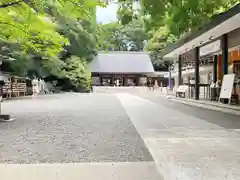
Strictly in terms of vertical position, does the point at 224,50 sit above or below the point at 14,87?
above

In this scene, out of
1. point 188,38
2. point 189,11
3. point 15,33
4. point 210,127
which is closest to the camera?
point 210,127

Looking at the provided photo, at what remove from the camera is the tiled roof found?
48662 millimetres

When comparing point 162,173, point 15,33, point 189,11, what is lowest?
point 162,173

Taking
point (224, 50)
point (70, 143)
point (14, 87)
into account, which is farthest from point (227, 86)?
point (14, 87)

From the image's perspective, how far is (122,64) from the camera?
165ft

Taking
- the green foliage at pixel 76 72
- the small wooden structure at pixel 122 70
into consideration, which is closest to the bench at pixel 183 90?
the green foliage at pixel 76 72

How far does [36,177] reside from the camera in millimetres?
3748

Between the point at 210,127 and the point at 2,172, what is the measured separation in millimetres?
4857

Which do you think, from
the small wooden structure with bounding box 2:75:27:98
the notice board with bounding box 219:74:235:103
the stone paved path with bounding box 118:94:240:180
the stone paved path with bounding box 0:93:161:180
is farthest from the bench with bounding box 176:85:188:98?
the stone paved path with bounding box 0:93:161:180

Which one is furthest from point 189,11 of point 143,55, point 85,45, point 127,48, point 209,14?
point 127,48

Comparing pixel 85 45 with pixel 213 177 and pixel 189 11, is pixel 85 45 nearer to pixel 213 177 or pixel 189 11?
pixel 189 11

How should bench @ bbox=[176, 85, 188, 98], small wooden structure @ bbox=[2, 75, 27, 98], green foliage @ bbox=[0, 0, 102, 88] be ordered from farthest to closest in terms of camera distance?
small wooden structure @ bbox=[2, 75, 27, 98] → bench @ bbox=[176, 85, 188, 98] → green foliage @ bbox=[0, 0, 102, 88]

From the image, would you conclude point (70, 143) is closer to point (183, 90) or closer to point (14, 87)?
point (183, 90)

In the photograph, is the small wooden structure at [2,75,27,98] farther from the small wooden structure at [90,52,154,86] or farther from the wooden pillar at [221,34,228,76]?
the small wooden structure at [90,52,154,86]
